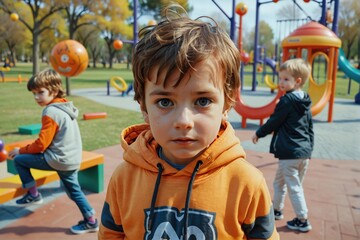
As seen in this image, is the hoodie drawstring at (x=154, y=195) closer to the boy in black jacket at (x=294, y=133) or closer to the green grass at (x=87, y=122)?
the boy in black jacket at (x=294, y=133)

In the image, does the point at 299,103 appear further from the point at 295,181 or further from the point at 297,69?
the point at 295,181

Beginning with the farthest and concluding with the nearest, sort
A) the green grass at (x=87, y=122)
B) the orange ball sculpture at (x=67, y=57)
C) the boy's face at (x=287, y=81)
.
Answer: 1. the orange ball sculpture at (x=67, y=57)
2. the green grass at (x=87, y=122)
3. the boy's face at (x=287, y=81)

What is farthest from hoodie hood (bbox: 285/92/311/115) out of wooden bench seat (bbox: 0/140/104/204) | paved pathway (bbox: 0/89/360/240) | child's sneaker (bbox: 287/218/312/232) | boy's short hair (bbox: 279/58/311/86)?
wooden bench seat (bbox: 0/140/104/204)

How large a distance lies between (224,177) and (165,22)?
72 cm

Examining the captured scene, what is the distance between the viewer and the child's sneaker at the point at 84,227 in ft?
10.6

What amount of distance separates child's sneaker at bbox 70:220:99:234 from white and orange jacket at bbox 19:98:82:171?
1.83 feet

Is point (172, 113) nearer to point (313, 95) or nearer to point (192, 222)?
point (192, 222)

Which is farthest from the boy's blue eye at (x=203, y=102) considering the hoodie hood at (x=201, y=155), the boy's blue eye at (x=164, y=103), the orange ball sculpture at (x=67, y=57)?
the orange ball sculpture at (x=67, y=57)

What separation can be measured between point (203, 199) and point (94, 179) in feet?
10.1

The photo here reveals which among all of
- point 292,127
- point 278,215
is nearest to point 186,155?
point 292,127

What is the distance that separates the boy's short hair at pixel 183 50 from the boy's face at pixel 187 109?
3 cm

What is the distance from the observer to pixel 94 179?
4215 millimetres

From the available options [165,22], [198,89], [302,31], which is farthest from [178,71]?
[302,31]

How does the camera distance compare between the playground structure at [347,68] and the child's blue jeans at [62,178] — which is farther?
the playground structure at [347,68]
